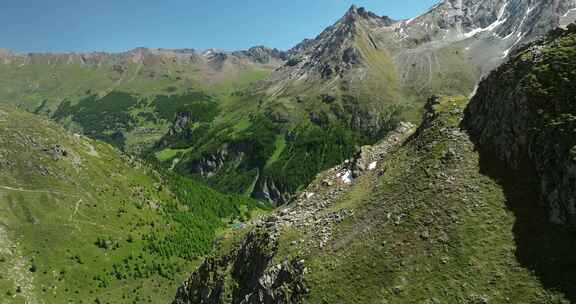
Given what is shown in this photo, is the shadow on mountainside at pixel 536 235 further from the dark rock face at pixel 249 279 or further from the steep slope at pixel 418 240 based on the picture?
the dark rock face at pixel 249 279

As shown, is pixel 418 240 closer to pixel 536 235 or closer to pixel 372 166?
pixel 536 235

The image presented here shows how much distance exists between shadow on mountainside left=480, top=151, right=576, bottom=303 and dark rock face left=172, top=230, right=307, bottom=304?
67.3 feet

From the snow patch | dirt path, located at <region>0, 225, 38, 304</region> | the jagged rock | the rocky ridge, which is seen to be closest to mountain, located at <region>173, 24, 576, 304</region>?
the rocky ridge

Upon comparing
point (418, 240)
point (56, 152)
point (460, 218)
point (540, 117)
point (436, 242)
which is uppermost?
point (56, 152)

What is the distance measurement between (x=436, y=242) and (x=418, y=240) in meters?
1.70

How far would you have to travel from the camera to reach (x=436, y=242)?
4216 centimetres

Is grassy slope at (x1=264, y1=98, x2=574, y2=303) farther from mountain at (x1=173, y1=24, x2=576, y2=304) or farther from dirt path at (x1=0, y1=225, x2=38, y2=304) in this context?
dirt path at (x1=0, y1=225, x2=38, y2=304)

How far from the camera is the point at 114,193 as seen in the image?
583ft

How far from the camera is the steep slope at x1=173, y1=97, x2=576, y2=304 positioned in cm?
3756

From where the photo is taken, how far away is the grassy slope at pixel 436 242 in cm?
3750

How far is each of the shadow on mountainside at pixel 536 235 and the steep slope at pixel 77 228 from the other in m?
113

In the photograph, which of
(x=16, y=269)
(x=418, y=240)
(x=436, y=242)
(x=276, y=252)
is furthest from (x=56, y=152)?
(x=436, y=242)

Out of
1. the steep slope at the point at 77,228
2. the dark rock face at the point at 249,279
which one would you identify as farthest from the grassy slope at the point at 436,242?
the steep slope at the point at 77,228

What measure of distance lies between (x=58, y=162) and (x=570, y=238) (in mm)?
171050
